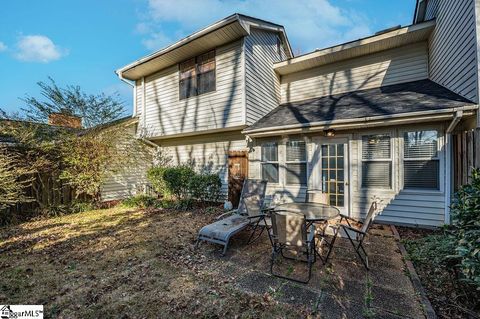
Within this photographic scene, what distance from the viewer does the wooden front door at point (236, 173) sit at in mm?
7832

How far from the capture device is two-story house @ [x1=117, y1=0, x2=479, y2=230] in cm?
507

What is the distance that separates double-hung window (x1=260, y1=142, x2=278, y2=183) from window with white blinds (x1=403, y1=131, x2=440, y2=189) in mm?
3413

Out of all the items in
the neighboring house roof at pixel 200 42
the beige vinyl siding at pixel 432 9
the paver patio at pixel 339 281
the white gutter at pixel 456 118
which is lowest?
the paver patio at pixel 339 281

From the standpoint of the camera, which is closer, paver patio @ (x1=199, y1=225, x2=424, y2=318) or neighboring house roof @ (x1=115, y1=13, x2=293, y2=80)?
paver patio @ (x1=199, y1=225, x2=424, y2=318)

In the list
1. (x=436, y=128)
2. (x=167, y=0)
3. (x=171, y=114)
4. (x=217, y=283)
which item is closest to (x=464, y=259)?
(x=217, y=283)

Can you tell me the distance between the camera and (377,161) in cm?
571

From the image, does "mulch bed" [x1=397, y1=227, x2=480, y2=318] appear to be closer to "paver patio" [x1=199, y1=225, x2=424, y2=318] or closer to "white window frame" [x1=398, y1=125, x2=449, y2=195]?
"paver patio" [x1=199, y1=225, x2=424, y2=318]

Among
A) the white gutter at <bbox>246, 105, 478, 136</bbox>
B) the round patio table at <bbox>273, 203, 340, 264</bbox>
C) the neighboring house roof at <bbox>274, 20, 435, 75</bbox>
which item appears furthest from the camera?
the neighboring house roof at <bbox>274, 20, 435, 75</bbox>

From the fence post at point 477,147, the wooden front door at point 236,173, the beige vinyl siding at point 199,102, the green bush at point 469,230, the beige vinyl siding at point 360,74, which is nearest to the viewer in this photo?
the green bush at point 469,230

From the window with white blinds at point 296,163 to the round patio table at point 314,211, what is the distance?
206cm

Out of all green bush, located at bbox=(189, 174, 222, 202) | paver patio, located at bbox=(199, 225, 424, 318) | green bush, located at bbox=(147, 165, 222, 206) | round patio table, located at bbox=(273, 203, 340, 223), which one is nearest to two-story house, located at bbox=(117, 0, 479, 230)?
green bush, located at bbox=(189, 174, 222, 202)

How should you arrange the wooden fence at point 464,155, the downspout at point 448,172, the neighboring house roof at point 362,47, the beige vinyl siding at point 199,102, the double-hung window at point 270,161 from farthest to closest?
the double-hung window at point 270,161 < the beige vinyl siding at point 199,102 < the neighboring house roof at point 362,47 < the downspout at point 448,172 < the wooden fence at point 464,155

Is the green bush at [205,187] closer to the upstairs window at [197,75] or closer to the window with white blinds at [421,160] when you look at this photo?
the upstairs window at [197,75]

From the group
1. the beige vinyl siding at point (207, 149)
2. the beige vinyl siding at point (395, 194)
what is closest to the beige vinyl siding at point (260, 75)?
the beige vinyl siding at point (207, 149)
